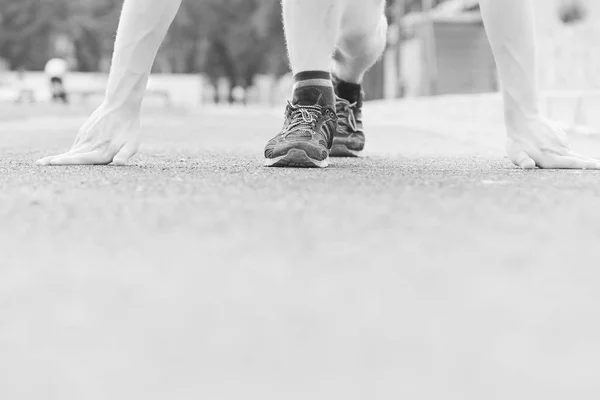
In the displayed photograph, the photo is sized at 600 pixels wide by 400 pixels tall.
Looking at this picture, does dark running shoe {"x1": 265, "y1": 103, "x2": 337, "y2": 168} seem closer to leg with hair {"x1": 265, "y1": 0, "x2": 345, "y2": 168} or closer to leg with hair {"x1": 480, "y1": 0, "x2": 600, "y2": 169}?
leg with hair {"x1": 265, "y1": 0, "x2": 345, "y2": 168}

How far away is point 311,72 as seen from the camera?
2799mm

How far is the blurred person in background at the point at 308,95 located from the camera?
8.40 feet

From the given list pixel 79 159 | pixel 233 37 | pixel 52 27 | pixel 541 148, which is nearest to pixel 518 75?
pixel 541 148

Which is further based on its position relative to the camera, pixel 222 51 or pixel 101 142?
pixel 222 51

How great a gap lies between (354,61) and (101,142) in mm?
1313

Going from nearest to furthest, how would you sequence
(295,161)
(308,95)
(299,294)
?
1. (299,294)
2. (295,161)
3. (308,95)

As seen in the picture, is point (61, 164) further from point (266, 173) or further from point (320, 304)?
point (320, 304)

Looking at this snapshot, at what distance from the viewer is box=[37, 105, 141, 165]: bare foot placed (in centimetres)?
256

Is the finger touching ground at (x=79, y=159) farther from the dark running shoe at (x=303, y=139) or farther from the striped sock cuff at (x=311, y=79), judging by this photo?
the striped sock cuff at (x=311, y=79)

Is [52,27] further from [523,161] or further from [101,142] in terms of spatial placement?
[523,161]

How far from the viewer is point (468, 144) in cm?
452

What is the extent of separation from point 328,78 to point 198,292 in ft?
6.35

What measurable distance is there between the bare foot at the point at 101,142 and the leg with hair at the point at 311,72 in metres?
0.43

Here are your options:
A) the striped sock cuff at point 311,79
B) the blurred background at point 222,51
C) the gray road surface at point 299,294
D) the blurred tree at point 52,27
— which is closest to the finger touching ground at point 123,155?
the striped sock cuff at point 311,79
